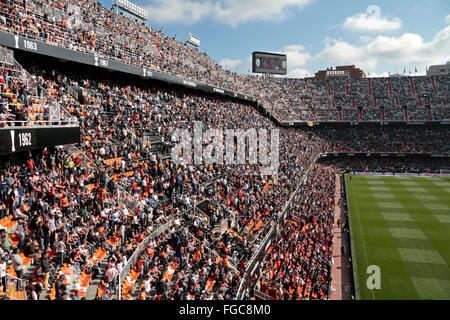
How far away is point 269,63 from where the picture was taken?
64.1m

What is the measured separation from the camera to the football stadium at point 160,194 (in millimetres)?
10180

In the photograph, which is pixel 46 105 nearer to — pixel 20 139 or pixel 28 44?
pixel 20 139

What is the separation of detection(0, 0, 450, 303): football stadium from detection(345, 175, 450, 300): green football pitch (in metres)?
0.13

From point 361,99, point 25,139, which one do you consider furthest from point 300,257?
point 361,99

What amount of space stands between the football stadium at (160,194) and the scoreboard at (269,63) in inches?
864

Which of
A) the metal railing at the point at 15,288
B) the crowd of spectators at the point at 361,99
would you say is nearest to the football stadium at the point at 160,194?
the metal railing at the point at 15,288

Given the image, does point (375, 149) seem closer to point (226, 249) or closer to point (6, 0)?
point (226, 249)

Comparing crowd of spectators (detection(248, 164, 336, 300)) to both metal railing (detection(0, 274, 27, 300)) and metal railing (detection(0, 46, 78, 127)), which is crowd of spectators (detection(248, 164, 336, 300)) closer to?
metal railing (detection(0, 274, 27, 300))

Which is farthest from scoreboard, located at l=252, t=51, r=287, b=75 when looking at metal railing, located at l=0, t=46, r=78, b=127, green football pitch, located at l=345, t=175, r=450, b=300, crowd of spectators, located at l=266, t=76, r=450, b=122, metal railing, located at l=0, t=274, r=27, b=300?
metal railing, located at l=0, t=274, r=27, b=300

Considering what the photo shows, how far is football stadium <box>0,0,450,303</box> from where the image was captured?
10180 mm

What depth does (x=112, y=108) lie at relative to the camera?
65.2ft

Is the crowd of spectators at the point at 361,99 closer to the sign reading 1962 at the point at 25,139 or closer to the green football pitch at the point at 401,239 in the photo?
the green football pitch at the point at 401,239

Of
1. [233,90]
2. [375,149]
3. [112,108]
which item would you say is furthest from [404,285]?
[375,149]

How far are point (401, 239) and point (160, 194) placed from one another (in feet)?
60.0
